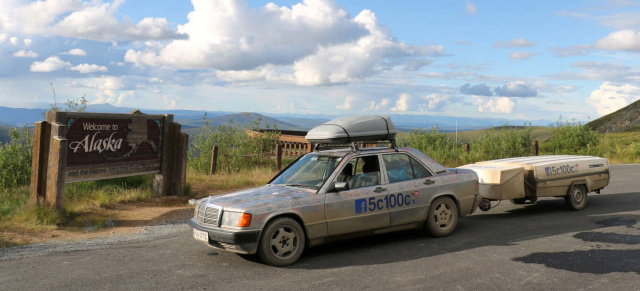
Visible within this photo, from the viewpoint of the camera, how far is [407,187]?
800cm

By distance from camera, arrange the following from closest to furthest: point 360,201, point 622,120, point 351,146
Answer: point 360,201 < point 351,146 < point 622,120

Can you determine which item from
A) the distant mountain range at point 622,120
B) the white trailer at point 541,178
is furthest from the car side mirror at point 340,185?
the distant mountain range at point 622,120

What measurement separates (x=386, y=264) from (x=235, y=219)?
2083 mm

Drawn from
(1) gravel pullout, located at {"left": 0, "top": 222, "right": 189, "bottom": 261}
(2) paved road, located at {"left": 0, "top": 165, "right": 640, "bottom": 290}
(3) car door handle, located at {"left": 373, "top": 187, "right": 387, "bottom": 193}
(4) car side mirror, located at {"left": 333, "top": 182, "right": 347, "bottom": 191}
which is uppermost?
(4) car side mirror, located at {"left": 333, "top": 182, "right": 347, "bottom": 191}

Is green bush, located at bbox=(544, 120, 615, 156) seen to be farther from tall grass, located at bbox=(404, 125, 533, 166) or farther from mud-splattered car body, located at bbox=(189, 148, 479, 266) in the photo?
mud-splattered car body, located at bbox=(189, 148, 479, 266)

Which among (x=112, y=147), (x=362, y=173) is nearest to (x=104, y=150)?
(x=112, y=147)

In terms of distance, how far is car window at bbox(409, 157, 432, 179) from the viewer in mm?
8297

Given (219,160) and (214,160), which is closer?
(214,160)

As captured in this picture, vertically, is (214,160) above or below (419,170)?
below

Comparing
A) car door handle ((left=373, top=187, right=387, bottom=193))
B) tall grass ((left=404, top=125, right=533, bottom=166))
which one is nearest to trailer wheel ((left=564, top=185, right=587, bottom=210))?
car door handle ((left=373, top=187, right=387, bottom=193))

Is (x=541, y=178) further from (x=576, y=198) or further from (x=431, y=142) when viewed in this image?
(x=431, y=142)

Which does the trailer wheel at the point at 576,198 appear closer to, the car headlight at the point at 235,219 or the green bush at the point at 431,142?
the car headlight at the point at 235,219

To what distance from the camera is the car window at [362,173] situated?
762 centimetres

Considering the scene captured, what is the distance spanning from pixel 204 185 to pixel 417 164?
8201 mm
